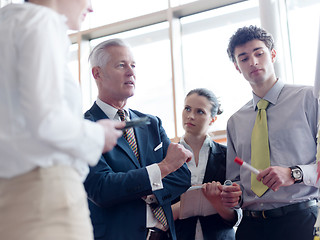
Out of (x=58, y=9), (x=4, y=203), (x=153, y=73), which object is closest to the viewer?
(x=4, y=203)

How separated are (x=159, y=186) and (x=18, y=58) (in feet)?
3.62

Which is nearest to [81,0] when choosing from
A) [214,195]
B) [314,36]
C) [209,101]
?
[214,195]

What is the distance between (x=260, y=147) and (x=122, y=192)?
0.92 metres

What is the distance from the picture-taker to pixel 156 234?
89.9 inches

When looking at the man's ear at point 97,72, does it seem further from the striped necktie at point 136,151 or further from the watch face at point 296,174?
the watch face at point 296,174

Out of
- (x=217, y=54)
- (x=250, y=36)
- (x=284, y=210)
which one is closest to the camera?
(x=284, y=210)

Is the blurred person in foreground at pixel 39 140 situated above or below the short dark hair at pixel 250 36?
below

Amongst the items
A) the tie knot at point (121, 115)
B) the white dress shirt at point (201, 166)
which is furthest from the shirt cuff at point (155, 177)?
the white dress shirt at point (201, 166)

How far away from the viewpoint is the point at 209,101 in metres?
3.31

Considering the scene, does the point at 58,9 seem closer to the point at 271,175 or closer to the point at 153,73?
the point at 271,175

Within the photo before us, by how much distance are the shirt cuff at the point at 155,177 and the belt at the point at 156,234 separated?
0.25 meters

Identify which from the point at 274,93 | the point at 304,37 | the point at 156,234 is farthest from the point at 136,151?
the point at 304,37

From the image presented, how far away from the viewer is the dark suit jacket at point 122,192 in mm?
2131

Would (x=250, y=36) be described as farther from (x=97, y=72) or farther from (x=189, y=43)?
(x=189, y=43)
